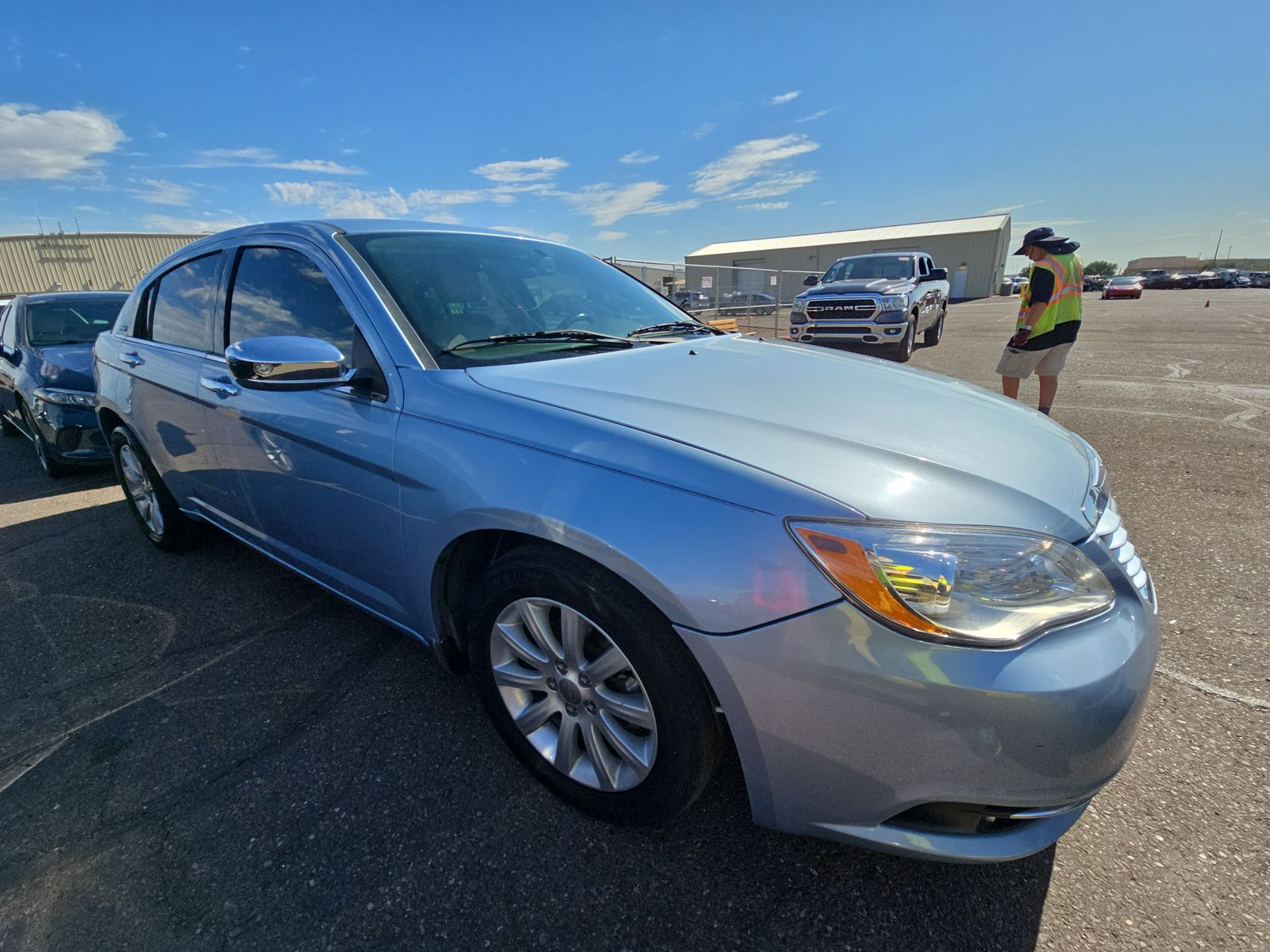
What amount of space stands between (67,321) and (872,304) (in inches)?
425

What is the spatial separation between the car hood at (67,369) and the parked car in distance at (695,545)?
148 inches

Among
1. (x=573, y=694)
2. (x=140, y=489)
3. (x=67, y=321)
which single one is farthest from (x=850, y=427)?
(x=67, y=321)

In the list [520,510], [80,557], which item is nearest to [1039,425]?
[520,510]

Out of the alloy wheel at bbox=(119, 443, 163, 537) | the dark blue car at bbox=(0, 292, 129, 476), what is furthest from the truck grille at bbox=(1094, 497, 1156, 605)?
the dark blue car at bbox=(0, 292, 129, 476)

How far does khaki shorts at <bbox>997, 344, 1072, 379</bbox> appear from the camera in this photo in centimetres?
577

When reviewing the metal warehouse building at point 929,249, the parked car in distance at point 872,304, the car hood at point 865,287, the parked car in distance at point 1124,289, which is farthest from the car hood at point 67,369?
the parked car in distance at point 1124,289

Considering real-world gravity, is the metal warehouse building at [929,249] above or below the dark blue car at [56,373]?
above

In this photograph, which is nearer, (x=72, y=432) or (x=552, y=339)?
(x=552, y=339)

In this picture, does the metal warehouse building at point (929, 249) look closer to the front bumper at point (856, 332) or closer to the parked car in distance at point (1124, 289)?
the parked car in distance at point (1124, 289)

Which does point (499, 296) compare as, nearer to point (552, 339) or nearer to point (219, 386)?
point (552, 339)

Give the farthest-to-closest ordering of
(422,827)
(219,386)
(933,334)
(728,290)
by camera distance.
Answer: (728,290)
(933,334)
(219,386)
(422,827)

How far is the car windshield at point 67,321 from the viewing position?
5875 millimetres

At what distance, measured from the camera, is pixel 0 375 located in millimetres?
6434

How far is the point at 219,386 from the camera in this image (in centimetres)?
267
